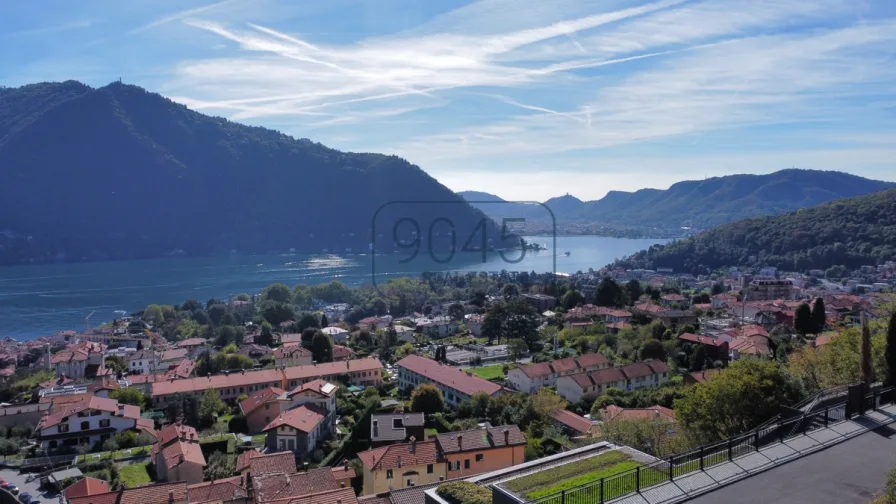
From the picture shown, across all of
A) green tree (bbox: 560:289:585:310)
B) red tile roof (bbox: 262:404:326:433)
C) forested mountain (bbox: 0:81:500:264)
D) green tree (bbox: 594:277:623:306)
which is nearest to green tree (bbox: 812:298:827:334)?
green tree (bbox: 594:277:623:306)

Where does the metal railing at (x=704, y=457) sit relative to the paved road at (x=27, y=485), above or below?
above

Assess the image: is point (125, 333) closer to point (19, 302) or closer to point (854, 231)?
point (19, 302)

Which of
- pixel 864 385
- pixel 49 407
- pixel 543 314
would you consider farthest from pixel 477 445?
pixel 543 314

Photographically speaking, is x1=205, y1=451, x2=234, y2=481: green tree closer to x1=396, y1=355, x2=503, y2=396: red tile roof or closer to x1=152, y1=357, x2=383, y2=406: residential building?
x1=152, y1=357, x2=383, y2=406: residential building

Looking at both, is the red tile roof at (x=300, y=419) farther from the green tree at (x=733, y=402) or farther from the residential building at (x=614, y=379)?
the green tree at (x=733, y=402)

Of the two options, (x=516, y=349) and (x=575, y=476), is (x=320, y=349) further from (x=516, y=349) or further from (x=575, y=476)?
(x=575, y=476)

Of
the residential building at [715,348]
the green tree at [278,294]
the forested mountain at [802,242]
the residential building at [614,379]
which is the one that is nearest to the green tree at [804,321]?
the residential building at [715,348]
